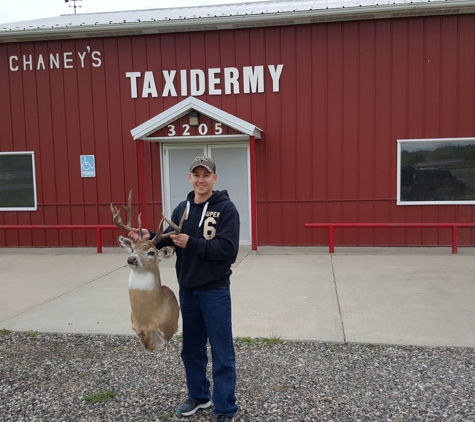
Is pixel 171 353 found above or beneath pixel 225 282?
beneath

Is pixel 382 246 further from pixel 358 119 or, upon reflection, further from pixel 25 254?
pixel 25 254

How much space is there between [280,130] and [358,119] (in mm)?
1615

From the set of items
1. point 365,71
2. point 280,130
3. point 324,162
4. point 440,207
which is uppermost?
point 365,71

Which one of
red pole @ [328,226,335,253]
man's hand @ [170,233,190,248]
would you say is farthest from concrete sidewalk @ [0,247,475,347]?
man's hand @ [170,233,190,248]

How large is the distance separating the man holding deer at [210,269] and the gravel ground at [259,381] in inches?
19.6

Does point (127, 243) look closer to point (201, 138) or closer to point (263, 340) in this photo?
point (263, 340)

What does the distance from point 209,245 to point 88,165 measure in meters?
8.44

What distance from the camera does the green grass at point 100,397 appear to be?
3.78 meters

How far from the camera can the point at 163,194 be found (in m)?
10.7

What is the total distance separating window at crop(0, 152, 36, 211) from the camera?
440 inches

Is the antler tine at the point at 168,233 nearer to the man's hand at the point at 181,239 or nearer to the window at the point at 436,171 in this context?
the man's hand at the point at 181,239

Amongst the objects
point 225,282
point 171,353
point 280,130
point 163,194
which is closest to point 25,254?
point 163,194

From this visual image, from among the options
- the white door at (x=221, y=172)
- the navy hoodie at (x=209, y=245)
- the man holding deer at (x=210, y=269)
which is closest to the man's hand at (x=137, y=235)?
the man holding deer at (x=210, y=269)

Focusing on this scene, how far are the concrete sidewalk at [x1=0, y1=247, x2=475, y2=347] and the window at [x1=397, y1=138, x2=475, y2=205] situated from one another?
3.56 ft
